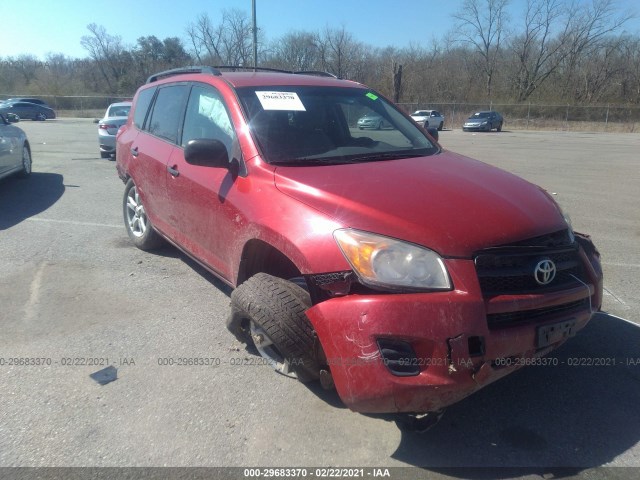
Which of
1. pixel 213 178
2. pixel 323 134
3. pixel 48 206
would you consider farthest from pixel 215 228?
pixel 48 206

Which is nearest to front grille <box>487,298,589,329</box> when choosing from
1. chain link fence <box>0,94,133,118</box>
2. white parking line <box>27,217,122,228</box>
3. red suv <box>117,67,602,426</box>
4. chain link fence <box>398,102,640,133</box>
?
red suv <box>117,67,602,426</box>

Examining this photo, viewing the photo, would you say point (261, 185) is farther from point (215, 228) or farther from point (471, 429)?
point (471, 429)

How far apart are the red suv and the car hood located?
1 centimetres

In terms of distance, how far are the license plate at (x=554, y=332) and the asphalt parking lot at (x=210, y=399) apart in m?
0.53

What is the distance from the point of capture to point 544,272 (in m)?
2.76

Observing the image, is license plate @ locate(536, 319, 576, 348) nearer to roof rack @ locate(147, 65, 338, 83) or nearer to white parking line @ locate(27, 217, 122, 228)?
roof rack @ locate(147, 65, 338, 83)

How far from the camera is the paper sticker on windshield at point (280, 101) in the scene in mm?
3976

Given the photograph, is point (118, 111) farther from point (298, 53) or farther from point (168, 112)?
point (298, 53)

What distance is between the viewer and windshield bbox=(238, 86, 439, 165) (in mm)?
3725

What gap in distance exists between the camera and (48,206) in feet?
27.5

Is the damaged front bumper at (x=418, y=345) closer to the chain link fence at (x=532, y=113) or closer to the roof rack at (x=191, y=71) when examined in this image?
the roof rack at (x=191, y=71)

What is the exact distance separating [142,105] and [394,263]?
13.8 feet

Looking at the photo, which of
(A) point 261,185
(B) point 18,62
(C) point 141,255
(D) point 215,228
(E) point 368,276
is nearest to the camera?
(E) point 368,276

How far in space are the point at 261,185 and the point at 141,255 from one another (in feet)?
9.82
